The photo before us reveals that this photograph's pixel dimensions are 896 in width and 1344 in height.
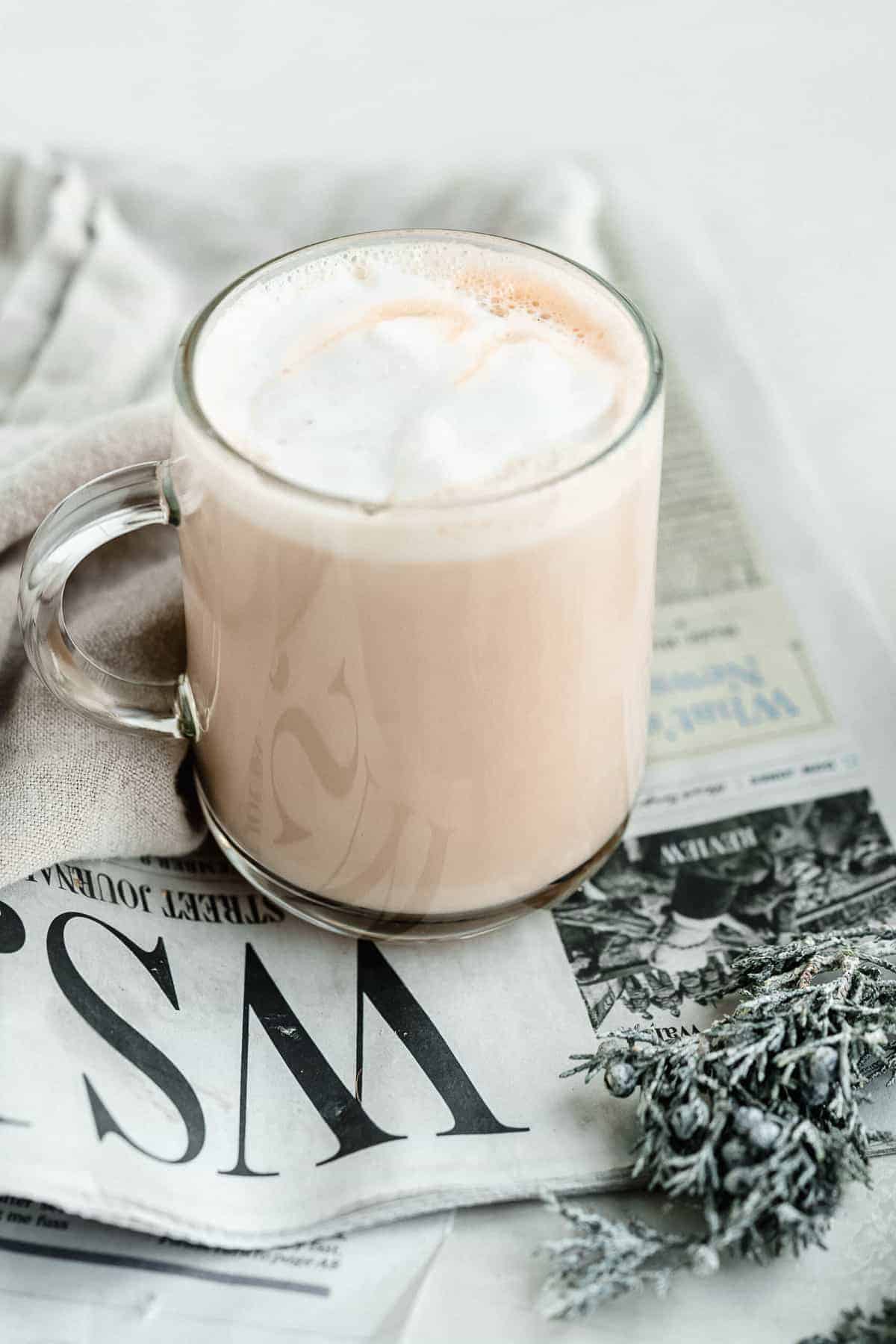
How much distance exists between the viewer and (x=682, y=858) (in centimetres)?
88

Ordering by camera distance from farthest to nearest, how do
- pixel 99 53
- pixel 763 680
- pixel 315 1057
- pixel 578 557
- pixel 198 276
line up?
pixel 99 53, pixel 198 276, pixel 763 680, pixel 315 1057, pixel 578 557

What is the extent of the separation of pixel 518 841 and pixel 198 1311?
264mm

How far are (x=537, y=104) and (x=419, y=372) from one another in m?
1.19

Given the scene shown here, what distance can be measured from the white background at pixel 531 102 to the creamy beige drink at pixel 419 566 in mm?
681

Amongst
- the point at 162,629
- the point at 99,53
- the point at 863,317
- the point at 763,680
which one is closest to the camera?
the point at 162,629

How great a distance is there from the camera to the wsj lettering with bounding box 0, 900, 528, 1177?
711mm

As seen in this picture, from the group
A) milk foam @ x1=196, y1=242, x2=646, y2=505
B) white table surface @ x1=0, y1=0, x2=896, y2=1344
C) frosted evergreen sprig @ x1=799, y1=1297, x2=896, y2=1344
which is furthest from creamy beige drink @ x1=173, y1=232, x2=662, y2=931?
white table surface @ x1=0, y1=0, x2=896, y2=1344

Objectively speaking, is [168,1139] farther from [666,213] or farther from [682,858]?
[666,213]

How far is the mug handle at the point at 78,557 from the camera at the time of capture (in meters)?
0.73

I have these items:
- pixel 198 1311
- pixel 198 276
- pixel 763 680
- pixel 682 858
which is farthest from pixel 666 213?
pixel 198 1311

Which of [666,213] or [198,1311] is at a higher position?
[666,213]

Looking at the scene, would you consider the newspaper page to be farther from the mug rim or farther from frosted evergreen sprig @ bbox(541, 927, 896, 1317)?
the mug rim

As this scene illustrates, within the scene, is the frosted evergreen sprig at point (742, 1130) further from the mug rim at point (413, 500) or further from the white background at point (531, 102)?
the white background at point (531, 102)

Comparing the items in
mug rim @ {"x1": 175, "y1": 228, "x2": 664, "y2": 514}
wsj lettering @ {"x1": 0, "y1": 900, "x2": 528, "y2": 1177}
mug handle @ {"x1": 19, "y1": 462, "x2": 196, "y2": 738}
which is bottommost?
wsj lettering @ {"x1": 0, "y1": 900, "x2": 528, "y2": 1177}
